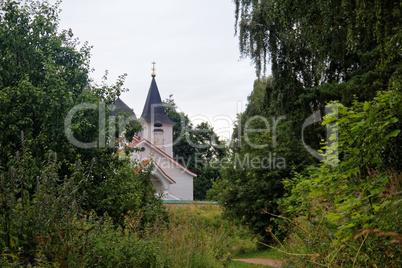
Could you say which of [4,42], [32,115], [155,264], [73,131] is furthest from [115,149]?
[155,264]

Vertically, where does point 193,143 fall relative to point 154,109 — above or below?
below

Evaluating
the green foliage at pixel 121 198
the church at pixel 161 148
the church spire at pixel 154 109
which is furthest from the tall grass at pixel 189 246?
the church spire at pixel 154 109

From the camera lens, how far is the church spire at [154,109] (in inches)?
1901

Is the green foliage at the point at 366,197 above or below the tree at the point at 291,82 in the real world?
below

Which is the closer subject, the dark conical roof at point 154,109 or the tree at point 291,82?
the tree at point 291,82

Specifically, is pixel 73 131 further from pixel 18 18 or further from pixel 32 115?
pixel 18 18

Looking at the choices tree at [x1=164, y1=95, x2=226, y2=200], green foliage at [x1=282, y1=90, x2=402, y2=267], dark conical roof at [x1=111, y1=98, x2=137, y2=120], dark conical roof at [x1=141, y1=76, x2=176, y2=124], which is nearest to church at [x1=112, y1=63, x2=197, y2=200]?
dark conical roof at [x1=141, y1=76, x2=176, y2=124]

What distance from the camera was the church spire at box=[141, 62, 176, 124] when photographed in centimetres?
4828

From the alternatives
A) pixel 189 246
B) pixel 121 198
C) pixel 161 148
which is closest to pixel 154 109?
pixel 161 148

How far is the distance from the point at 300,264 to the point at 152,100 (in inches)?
1798

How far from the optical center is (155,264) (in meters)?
6.29

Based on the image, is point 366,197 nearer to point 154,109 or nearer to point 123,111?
point 123,111

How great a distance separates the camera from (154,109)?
49.4 meters

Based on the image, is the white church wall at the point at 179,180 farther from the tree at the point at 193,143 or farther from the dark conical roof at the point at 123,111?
the tree at the point at 193,143
